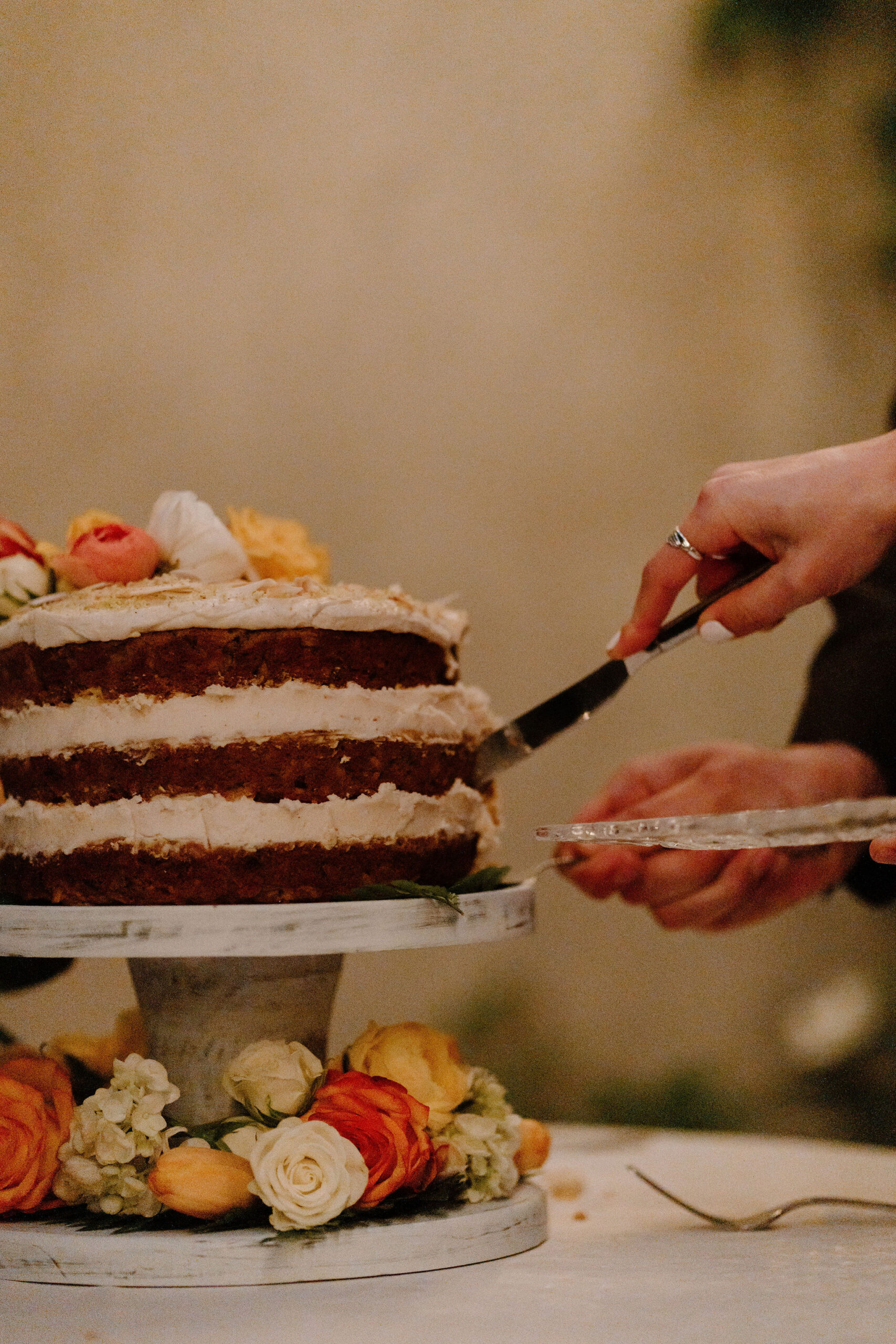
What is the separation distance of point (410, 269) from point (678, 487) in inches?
23.1

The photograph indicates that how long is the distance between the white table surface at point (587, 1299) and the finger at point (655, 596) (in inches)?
20.6

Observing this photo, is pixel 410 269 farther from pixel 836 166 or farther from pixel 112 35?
pixel 836 166

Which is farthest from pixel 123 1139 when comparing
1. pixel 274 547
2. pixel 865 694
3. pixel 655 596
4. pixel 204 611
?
pixel 865 694

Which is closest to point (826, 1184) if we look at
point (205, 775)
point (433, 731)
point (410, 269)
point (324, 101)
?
point (433, 731)

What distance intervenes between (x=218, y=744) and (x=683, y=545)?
17.9 inches

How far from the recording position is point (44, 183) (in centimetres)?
181

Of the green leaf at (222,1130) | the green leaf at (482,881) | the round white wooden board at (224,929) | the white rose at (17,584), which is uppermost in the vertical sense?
the white rose at (17,584)

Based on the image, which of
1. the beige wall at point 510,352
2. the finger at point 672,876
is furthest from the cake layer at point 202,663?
the beige wall at point 510,352

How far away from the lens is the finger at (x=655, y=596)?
109cm

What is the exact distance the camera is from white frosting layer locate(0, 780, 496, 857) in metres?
0.94

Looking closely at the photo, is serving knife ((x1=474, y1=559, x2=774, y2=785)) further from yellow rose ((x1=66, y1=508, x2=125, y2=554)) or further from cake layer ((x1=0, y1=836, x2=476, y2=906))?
yellow rose ((x1=66, y1=508, x2=125, y2=554))

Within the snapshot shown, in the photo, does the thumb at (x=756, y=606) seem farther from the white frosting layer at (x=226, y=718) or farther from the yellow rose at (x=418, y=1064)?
the yellow rose at (x=418, y=1064)

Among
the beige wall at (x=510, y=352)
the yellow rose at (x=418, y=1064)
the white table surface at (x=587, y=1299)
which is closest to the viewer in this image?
the white table surface at (x=587, y=1299)

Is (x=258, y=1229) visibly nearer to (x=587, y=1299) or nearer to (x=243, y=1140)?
(x=243, y=1140)
